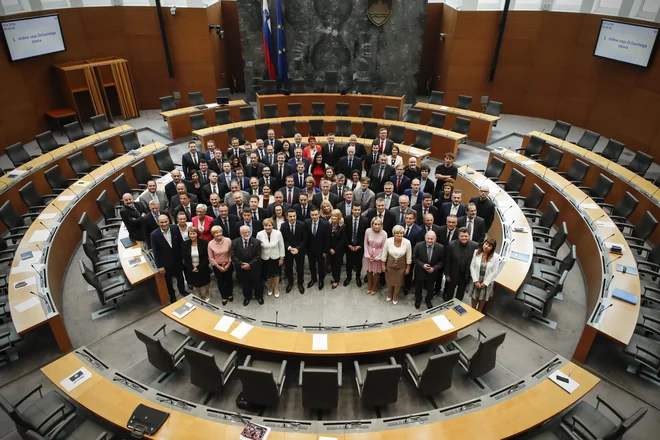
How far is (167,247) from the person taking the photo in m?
6.28

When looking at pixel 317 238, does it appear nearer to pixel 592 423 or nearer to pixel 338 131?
pixel 592 423

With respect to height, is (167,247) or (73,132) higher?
(73,132)

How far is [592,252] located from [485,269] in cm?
261

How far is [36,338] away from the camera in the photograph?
20.2 ft

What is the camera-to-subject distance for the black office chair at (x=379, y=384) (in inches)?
180

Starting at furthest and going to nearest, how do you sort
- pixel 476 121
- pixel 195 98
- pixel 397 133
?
pixel 195 98
pixel 476 121
pixel 397 133

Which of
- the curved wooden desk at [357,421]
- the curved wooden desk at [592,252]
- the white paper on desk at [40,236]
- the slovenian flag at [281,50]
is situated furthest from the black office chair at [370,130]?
the curved wooden desk at [357,421]

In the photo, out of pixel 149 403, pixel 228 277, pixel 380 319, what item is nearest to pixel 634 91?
pixel 380 319

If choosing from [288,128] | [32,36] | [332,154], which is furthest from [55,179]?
[332,154]

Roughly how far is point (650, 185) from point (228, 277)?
8.60 meters

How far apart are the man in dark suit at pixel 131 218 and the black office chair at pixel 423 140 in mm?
7759

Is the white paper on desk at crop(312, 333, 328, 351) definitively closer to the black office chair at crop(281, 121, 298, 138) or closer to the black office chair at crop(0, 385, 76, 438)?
the black office chair at crop(0, 385, 76, 438)

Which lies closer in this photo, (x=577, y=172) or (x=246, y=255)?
(x=246, y=255)

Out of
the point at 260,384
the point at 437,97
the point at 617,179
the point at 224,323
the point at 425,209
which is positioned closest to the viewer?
the point at 260,384
